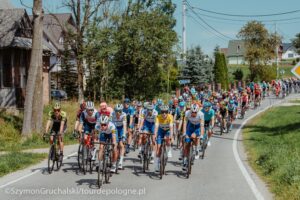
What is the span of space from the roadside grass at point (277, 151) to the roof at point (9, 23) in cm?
1399

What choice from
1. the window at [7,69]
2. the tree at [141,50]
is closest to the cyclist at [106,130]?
the window at [7,69]

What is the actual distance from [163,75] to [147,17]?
21.7ft

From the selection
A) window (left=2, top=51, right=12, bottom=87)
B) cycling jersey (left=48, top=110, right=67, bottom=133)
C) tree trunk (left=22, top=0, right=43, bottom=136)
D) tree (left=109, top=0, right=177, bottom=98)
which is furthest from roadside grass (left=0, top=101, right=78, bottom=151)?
tree (left=109, top=0, right=177, bottom=98)

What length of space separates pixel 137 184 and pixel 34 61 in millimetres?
12865

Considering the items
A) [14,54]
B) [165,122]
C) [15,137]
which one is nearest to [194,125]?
[165,122]

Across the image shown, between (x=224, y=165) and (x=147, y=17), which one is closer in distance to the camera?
(x=224, y=165)

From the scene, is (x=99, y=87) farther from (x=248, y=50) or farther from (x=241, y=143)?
(x=248, y=50)

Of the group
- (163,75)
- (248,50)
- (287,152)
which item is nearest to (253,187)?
(287,152)

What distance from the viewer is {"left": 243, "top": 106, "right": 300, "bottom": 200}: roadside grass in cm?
1141

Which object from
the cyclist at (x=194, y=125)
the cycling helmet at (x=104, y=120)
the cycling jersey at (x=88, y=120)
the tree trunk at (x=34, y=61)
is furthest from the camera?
the tree trunk at (x=34, y=61)

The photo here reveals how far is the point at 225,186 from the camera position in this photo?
38.7 ft

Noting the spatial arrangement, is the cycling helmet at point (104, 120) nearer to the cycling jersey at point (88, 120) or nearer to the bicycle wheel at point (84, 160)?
the bicycle wheel at point (84, 160)

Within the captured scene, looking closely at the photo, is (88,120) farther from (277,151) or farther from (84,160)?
(277,151)

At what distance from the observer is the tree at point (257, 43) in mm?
67438
